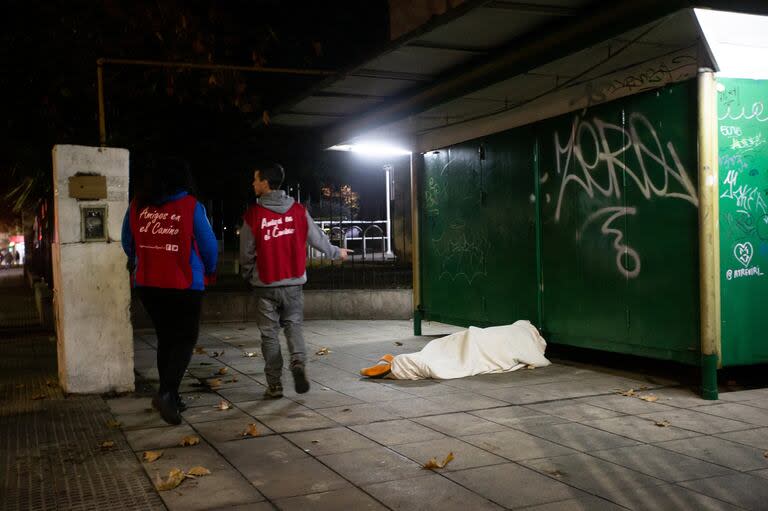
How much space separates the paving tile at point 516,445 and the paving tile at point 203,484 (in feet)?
5.18

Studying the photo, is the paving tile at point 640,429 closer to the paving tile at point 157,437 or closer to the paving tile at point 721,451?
the paving tile at point 721,451

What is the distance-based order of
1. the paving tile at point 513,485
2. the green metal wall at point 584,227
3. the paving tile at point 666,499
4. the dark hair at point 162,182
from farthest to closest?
the green metal wall at point 584,227
the dark hair at point 162,182
the paving tile at point 513,485
the paving tile at point 666,499

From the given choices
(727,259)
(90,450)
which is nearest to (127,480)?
(90,450)

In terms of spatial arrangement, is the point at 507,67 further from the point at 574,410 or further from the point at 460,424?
the point at 460,424

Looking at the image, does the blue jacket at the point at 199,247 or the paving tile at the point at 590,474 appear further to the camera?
the blue jacket at the point at 199,247

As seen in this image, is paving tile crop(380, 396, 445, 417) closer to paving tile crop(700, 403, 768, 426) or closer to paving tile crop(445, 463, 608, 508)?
paving tile crop(445, 463, 608, 508)

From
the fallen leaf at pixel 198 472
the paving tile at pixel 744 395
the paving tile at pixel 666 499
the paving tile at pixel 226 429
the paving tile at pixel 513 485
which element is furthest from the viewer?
the paving tile at pixel 744 395

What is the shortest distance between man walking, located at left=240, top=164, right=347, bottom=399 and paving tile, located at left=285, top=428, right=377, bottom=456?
113 centimetres

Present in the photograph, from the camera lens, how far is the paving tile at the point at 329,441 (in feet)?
15.8

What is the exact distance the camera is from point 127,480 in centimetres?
428

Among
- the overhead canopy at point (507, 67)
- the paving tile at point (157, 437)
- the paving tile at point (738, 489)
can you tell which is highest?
the overhead canopy at point (507, 67)

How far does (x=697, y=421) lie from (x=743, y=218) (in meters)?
1.89

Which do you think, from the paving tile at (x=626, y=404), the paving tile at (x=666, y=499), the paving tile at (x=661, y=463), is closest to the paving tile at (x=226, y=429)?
the paving tile at (x=661, y=463)

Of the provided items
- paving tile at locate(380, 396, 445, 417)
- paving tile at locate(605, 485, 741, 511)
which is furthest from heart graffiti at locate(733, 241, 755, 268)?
paving tile at locate(605, 485, 741, 511)
